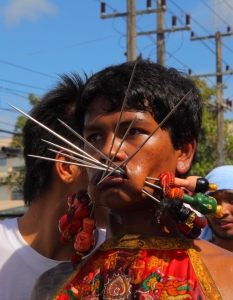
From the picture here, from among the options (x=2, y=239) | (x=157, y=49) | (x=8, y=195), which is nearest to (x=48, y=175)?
(x=2, y=239)

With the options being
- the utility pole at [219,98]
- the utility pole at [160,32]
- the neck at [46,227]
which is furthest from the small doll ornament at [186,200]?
the utility pole at [219,98]

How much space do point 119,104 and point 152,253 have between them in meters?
0.56

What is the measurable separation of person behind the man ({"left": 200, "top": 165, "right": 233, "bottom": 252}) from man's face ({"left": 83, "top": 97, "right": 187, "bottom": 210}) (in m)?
2.03

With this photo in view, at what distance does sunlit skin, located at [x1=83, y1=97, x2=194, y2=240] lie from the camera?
7.14 ft

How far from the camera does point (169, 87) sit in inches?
95.3

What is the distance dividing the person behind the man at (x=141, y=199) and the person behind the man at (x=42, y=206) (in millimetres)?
629

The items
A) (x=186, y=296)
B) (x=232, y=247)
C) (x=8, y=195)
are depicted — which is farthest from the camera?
(x=8, y=195)

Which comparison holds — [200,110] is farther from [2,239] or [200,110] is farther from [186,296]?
[2,239]

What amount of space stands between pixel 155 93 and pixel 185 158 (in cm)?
28

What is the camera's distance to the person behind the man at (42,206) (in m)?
3.16

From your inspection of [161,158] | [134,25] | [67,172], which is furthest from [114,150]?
[134,25]

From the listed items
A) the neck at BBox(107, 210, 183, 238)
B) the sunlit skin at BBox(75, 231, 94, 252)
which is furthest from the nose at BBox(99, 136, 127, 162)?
the sunlit skin at BBox(75, 231, 94, 252)

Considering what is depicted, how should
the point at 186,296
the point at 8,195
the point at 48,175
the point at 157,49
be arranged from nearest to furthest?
the point at 186,296 < the point at 48,175 < the point at 157,49 < the point at 8,195

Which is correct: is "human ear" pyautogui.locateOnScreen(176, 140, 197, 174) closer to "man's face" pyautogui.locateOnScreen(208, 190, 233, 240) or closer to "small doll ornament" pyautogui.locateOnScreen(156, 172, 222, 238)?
"small doll ornament" pyautogui.locateOnScreen(156, 172, 222, 238)
